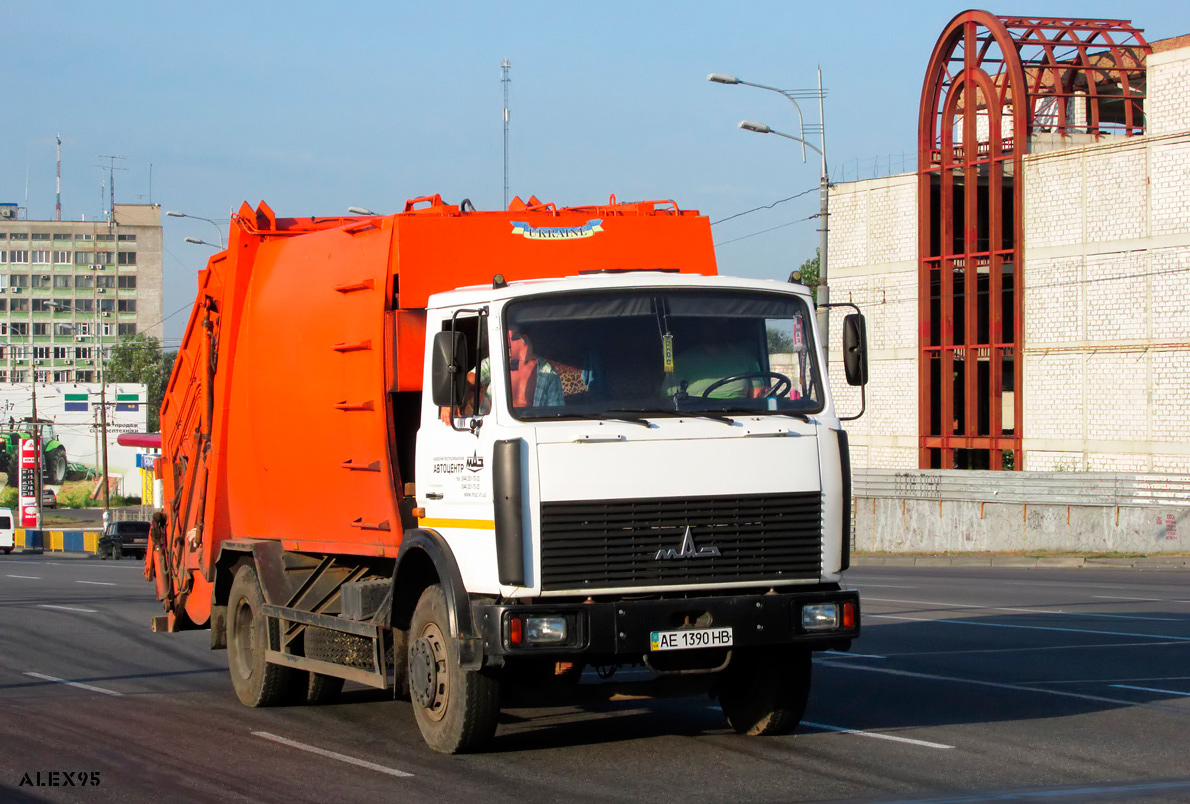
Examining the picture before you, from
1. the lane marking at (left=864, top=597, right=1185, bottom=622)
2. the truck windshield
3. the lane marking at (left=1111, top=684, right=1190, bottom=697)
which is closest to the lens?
the truck windshield

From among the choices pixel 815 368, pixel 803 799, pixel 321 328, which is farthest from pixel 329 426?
pixel 803 799

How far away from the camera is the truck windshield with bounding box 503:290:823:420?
322 inches

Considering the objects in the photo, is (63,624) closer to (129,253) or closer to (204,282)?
(204,282)

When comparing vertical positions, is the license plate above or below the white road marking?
above

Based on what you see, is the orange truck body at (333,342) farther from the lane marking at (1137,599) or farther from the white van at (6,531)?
the white van at (6,531)

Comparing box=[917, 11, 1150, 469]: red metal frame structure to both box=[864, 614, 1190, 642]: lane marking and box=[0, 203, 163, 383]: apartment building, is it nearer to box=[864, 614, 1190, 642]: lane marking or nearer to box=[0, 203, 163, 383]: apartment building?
box=[864, 614, 1190, 642]: lane marking

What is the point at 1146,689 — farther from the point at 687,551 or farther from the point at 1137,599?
the point at 1137,599

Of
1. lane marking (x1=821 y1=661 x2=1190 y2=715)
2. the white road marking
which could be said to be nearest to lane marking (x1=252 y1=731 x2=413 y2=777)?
lane marking (x1=821 y1=661 x2=1190 y2=715)

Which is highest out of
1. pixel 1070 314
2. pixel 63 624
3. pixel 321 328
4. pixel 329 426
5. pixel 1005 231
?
pixel 1005 231

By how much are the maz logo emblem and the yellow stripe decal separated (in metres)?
0.93

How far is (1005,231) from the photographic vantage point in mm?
45969

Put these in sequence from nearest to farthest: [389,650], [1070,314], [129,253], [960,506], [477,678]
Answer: [477,678] < [389,650] < [960,506] < [1070,314] < [129,253]

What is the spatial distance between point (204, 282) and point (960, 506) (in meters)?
25.3

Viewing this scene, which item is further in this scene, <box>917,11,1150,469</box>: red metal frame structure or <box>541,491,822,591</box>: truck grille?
<box>917,11,1150,469</box>: red metal frame structure
